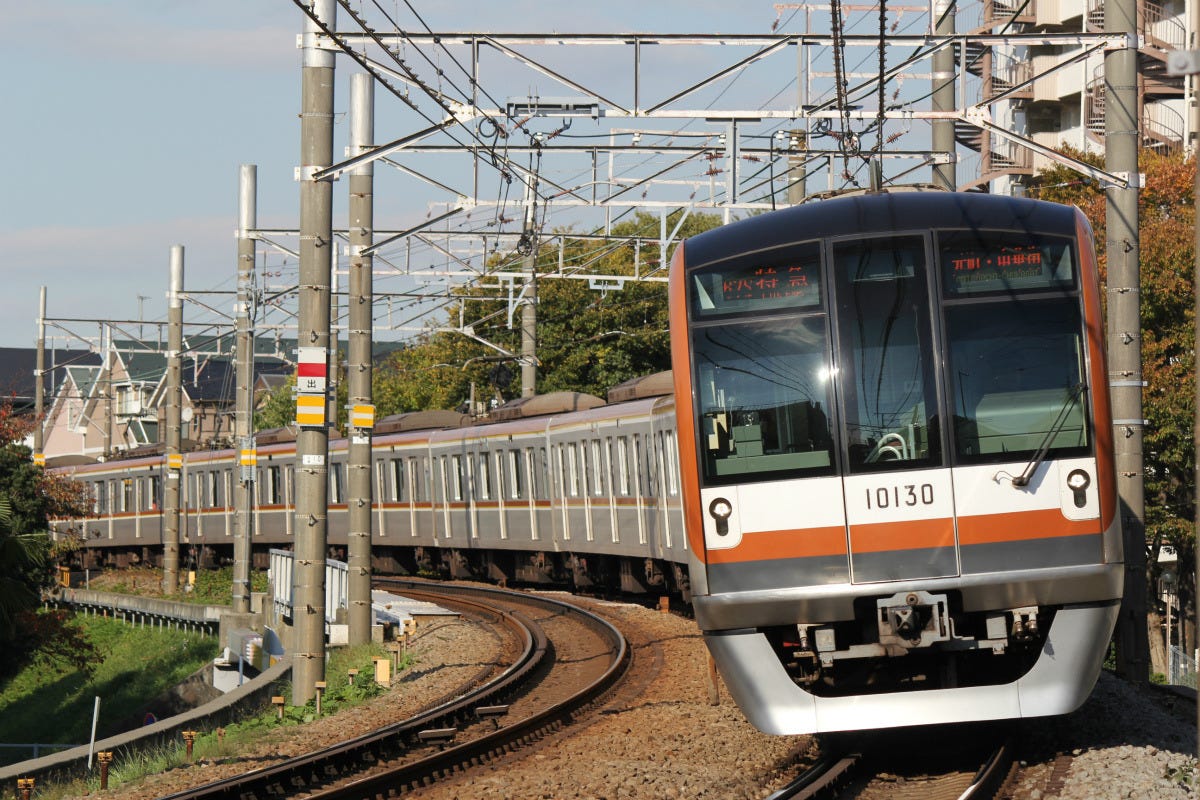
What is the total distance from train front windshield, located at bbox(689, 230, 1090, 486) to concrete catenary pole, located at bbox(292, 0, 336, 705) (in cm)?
558

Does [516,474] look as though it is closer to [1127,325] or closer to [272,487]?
[272,487]

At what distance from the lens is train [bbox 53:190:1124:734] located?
343 inches

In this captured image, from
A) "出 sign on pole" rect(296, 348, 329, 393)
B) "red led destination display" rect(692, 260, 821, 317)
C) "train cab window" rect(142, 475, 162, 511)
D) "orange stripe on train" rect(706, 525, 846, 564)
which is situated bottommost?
"orange stripe on train" rect(706, 525, 846, 564)

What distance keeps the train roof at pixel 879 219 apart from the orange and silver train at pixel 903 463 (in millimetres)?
18

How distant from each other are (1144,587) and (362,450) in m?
8.06

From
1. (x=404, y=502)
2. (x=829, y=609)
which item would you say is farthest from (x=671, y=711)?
(x=404, y=502)

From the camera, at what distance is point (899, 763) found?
373 inches

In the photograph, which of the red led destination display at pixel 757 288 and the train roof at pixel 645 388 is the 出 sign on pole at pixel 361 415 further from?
the red led destination display at pixel 757 288

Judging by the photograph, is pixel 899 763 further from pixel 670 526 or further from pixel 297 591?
pixel 670 526

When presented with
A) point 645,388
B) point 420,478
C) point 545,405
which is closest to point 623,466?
point 645,388

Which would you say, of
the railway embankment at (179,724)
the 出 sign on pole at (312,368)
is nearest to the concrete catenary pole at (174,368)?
the railway embankment at (179,724)

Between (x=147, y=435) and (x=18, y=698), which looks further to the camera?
(x=147, y=435)

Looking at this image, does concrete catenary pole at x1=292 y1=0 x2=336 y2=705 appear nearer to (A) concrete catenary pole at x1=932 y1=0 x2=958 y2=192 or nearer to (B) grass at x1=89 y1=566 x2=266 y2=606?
(A) concrete catenary pole at x1=932 y1=0 x2=958 y2=192

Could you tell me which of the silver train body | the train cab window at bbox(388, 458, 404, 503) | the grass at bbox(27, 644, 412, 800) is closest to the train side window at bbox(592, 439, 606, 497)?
the silver train body
